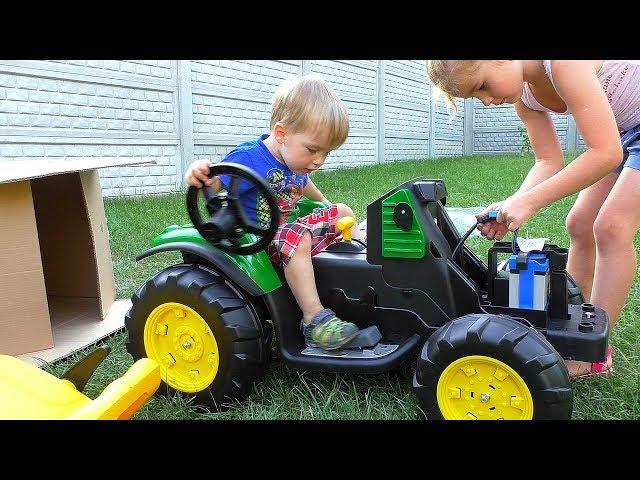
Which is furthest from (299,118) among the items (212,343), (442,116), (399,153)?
(442,116)

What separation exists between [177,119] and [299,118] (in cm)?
584

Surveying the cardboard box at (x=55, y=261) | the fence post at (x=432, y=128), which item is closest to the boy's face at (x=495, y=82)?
the cardboard box at (x=55, y=261)

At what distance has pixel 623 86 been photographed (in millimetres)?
1896

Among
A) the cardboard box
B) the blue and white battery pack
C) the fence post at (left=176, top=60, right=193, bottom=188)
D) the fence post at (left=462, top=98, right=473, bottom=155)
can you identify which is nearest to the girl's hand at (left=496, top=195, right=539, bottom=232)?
the blue and white battery pack

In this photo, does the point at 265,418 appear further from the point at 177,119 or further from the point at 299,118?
the point at 177,119

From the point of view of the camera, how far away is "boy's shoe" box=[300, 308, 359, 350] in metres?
1.71

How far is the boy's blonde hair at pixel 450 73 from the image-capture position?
63.1 inches

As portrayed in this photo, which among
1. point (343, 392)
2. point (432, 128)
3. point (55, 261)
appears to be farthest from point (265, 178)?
point (432, 128)

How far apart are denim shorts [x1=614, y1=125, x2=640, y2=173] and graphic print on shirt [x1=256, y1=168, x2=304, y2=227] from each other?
3.42 ft

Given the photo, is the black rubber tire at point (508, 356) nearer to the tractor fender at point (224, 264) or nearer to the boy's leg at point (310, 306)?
the boy's leg at point (310, 306)

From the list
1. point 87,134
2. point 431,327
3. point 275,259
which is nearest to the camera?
point 431,327

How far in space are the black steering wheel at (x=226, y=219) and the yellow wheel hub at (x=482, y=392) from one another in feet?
1.94

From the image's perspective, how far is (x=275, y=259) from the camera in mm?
1843

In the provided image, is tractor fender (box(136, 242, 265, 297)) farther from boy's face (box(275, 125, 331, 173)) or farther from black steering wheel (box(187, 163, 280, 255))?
boy's face (box(275, 125, 331, 173))
